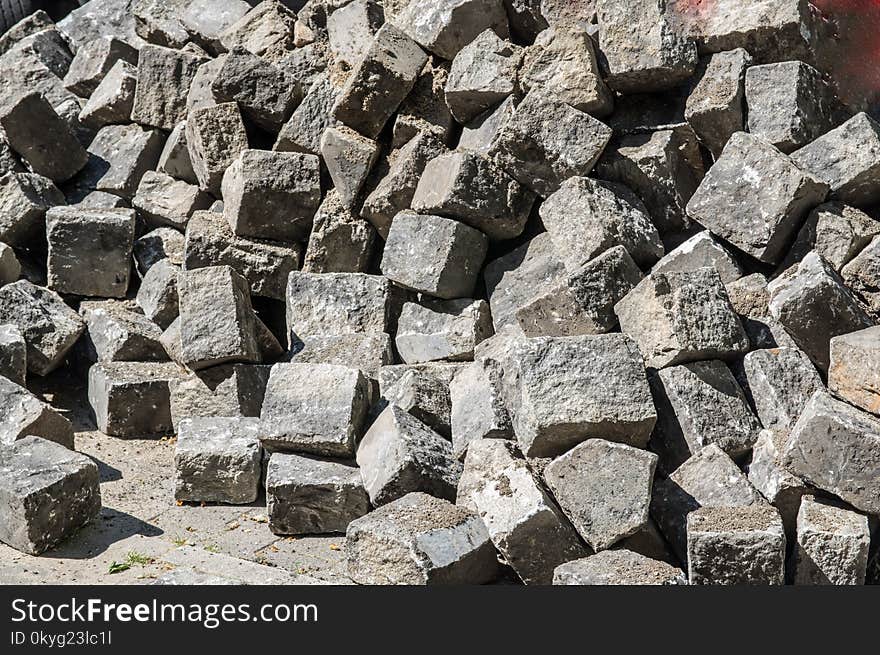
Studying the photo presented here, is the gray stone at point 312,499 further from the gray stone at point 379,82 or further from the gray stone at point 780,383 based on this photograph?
the gray stone at point 379,82

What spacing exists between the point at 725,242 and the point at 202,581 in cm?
295

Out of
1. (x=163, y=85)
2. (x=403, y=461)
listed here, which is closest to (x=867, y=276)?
(x=403, y=461)

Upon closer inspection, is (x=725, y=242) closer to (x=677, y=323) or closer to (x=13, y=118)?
(x=677, y=323)

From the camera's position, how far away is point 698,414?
15.2 feet

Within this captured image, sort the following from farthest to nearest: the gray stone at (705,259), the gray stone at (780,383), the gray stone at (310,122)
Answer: the gray stone at (310,122)
the gray stone at (705,259)
the gray stone at (780,383)

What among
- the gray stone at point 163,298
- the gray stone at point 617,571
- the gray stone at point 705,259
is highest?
the gray stone at point 705,259

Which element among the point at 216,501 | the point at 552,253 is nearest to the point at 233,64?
the point at 552,253

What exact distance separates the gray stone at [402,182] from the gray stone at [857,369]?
2.52 meters

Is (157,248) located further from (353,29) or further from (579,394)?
(579,394)

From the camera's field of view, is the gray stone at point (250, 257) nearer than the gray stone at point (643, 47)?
No

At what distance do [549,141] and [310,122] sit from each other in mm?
1686

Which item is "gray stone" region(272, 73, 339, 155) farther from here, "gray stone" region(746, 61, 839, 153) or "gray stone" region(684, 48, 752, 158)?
"gray stone" region(746, 61, 839, 153)

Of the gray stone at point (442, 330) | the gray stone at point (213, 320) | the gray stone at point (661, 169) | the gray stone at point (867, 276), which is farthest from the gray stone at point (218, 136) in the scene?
the gray stone at point (867, 276)

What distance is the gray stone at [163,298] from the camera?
6.45 metres
